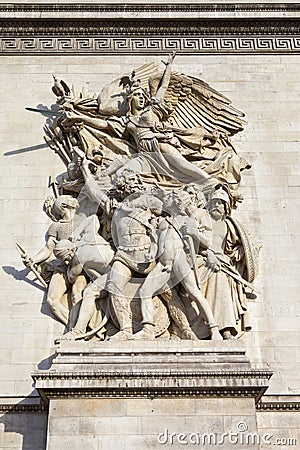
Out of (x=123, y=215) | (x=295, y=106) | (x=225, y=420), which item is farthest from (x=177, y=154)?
(x=225, y=420)

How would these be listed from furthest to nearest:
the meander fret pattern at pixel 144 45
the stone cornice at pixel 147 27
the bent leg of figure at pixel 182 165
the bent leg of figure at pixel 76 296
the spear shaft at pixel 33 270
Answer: the stone cornice at pixel 147 27, the meander fret pattern at pixel 144 45, the bent leg of figure at pixel 182 165, the spear shaft at pixel 33 270, the bent leg of figure at pixel 76 296

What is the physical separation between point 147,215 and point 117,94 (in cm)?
290

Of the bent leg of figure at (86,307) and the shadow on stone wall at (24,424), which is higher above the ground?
the bent leg of figure at (86,307)

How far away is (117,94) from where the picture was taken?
521 inches

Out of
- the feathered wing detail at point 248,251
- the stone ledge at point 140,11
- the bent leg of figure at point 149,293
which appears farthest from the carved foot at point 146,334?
the stone ledge at point 140,11

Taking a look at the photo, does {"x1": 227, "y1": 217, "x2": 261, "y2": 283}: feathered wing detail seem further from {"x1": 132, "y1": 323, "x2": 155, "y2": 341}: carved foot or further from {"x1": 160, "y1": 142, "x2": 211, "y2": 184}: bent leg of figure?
{"x1": 132, "y1": 323, "x2": 155, "y2": 341}: carved foot

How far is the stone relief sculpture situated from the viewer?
10797mm

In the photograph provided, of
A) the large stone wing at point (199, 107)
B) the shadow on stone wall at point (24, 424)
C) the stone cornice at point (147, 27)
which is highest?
the stone cornice at point (147, 27)

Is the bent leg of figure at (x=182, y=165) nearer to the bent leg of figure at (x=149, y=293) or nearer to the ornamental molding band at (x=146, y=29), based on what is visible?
the bent leg of figure at (x=149, y=293)

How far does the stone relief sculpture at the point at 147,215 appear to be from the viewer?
1080cm

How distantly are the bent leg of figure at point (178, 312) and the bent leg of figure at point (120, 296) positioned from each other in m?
0.60

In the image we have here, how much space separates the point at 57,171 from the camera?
1263 centimetres

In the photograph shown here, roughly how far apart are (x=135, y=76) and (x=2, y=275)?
4412 mm

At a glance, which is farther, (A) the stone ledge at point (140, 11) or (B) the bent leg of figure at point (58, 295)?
(A) the stone ledge at point (140, 11)
